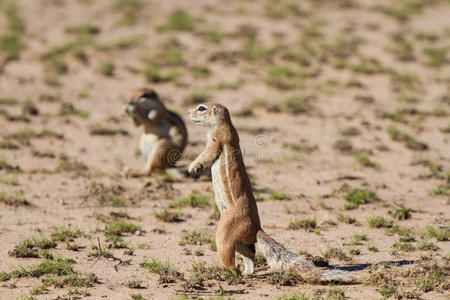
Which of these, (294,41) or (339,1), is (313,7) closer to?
(339,1)

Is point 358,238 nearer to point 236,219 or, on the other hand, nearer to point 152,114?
point 236,219

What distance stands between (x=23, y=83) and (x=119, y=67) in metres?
2.56

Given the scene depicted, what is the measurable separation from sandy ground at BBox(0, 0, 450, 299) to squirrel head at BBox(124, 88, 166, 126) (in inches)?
39.7

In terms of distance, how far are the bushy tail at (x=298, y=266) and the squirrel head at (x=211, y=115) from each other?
4.87 ft

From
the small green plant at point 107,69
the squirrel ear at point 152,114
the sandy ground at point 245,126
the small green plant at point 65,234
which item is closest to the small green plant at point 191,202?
the sandy ground at point 245,126

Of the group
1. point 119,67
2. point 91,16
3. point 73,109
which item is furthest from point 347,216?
point 91,16

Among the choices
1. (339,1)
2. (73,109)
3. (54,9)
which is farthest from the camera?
(339,1)

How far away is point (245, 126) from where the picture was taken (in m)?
13.6

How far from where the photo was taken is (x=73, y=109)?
14.0 metres

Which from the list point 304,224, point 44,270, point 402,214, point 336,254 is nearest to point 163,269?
point 44,270

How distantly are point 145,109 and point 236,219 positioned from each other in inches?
187

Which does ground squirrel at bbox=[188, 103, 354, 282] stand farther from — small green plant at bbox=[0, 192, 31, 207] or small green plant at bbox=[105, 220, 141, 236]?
small green plant at bbox=[0, 192, 31, 207]

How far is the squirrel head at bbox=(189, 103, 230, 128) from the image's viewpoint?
731 centimetres

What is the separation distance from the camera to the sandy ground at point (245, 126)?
7732 millimetres
